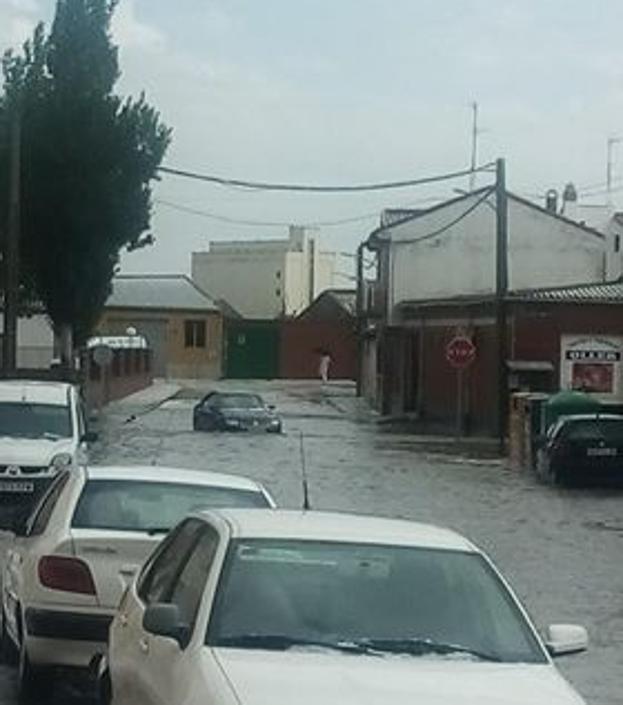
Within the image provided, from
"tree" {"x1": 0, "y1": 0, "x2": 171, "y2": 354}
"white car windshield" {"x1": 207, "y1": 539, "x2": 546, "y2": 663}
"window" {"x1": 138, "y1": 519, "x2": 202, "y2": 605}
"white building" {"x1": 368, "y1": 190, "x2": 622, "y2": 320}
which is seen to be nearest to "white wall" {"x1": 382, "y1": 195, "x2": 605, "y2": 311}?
"white building" {"x1": 368, "y1": 190, "x2": 622, "y2": 320}

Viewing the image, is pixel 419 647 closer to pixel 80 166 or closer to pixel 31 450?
pixel 31 450

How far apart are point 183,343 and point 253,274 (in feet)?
87.5

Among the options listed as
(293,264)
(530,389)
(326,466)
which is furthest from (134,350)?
(293,264)

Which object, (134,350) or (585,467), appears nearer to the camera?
(585,467)

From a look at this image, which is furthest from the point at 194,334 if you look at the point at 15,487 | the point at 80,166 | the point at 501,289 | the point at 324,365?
the point at 15,487

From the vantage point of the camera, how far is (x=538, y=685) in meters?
7.58

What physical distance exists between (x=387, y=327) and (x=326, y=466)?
1268 inches

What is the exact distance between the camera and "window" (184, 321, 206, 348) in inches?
4609

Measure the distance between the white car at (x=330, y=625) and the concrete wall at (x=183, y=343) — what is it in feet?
353

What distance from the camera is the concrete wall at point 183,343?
117 meters

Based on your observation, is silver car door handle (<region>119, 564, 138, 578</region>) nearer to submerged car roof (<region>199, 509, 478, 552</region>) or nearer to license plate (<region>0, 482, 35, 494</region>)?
submerged car roof (<region>199, 509, 478, 552</region>)

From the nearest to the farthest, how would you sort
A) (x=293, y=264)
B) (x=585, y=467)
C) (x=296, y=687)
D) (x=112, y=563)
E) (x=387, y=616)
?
(x=296, y=687)
(x=387, y=616)
(x=112, y=563)
(x=585, y=467)
(x=293, y=264)

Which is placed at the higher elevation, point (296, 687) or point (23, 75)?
point (23, 75)

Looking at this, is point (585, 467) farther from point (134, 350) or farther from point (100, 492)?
point (134, 350)
